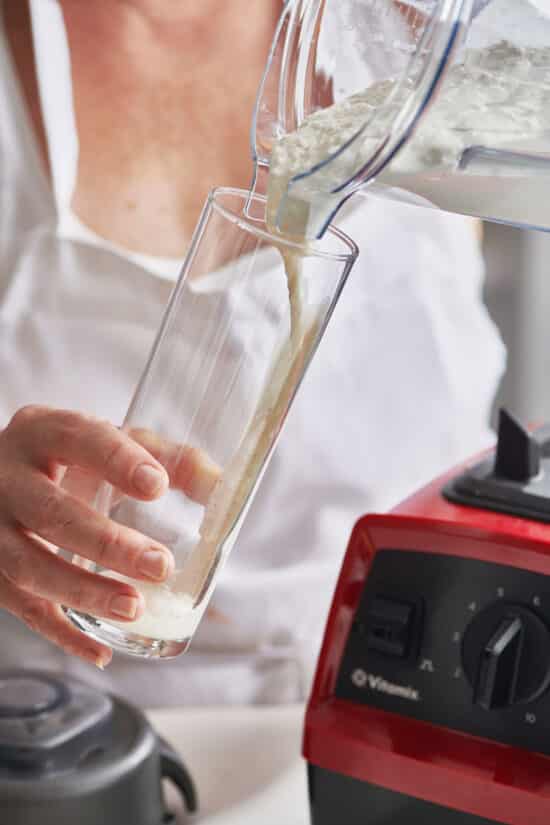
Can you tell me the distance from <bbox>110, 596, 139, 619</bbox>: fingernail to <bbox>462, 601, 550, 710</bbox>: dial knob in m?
0.16

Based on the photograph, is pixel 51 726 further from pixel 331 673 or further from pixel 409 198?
pixel 409 198

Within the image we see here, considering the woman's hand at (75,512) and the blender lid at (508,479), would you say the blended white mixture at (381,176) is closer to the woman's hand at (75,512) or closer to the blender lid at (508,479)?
the woman's hand at (75,512)

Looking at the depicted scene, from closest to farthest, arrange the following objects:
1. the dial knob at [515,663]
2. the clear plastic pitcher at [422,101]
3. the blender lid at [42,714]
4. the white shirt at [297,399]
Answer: the clear plastic pitcher at [422,101], the dial knob at [515,663], the blender lid at [42,714], the white shirt at [297,399]

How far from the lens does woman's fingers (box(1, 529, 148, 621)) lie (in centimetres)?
54

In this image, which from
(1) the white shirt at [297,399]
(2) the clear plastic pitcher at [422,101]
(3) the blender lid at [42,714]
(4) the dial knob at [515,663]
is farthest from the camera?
(1) the white shirt at [297,399]

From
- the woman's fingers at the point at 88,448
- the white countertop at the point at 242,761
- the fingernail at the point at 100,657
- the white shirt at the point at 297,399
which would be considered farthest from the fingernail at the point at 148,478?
the white shirt at the point at 297,399

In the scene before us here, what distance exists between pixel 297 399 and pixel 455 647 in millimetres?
516

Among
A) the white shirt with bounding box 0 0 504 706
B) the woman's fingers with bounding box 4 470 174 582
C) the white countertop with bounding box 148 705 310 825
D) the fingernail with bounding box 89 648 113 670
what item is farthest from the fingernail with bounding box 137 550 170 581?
the white shirt with bounding box 0 0 504 706

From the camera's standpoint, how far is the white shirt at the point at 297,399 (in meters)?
1.02

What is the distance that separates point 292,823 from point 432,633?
0.62 ft

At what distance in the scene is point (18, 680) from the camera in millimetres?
738

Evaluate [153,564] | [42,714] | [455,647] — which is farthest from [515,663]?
[42,714]

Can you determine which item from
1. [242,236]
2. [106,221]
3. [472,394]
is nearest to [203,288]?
[242,236]

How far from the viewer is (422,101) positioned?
43 centimetres
